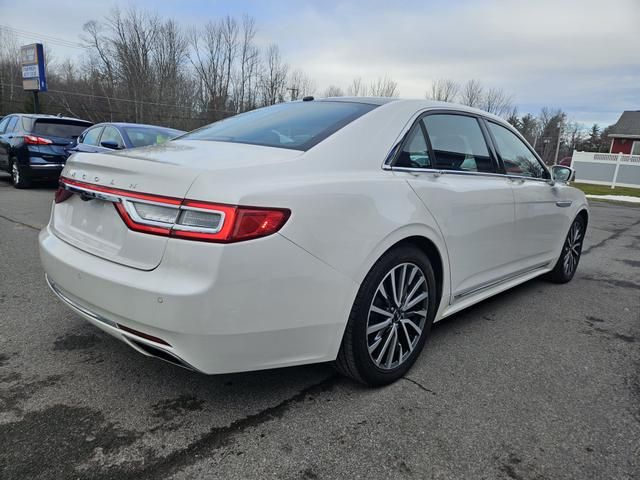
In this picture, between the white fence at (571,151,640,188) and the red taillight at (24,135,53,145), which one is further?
the white fence at (571,151,640,188)

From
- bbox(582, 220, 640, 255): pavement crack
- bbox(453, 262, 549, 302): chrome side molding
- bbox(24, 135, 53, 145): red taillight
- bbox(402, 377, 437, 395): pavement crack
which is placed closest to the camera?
bbox(402, 377, 437, 395): pavement crack

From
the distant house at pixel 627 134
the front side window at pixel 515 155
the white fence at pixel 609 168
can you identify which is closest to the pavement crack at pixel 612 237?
the front side window at pixel 515 155

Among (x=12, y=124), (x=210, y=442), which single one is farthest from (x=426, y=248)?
(x=12, y=124)

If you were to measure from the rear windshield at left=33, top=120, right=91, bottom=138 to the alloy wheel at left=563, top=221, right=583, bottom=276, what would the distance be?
32.1 feet

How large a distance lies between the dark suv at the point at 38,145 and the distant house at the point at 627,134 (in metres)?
43.3

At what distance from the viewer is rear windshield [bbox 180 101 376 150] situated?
7.90 feet

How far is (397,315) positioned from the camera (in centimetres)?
252

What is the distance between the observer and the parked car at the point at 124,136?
778 cm

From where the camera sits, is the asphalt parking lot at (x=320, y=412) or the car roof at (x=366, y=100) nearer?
the asphalt parking lot at (x=320, y=412)

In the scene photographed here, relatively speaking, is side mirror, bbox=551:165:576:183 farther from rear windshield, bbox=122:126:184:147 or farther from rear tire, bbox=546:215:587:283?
rear windshield, bbox=122:126:184:147

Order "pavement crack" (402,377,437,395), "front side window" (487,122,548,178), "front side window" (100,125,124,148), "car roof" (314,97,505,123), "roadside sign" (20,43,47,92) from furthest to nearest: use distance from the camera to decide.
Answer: "roadside sign" (20,43,47,92), "front side window" (100,125,124,148), "front side window" (487,122,548,178), "car roof" (314,97,505,123), "pavement crack" (402,377,437,395)

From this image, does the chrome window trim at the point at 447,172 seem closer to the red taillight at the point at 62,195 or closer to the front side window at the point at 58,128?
the red taillight at the point at 62,195

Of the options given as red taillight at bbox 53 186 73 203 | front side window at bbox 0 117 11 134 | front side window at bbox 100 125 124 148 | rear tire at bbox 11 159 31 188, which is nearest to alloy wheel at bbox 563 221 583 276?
red taillight at bbox 53 186 73 203

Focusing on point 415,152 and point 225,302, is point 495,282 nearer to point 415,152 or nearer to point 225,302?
point 415,152
